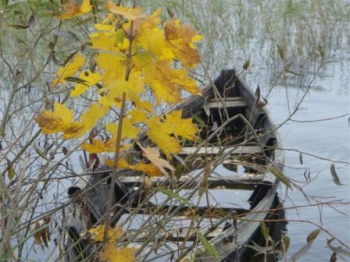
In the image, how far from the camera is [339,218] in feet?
19.8

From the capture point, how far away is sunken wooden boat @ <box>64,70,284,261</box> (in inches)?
84.1

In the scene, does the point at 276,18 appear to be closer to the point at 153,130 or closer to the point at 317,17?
the point at 317,17

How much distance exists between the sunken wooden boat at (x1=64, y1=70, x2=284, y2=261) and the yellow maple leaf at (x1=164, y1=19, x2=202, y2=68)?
1.38ft

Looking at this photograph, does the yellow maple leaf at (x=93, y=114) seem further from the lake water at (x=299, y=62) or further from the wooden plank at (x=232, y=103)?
the wooden plank at (x=232, y=103)

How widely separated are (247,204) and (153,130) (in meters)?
3.99

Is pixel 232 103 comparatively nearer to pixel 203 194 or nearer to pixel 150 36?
pixel 203 194

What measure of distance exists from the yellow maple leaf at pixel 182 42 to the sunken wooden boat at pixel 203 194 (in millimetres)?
420

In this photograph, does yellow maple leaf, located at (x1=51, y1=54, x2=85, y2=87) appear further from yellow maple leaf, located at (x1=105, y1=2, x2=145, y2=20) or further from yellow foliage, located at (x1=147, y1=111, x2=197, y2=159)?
yellow maple leaf, located at (x1=105, y1=2, x2=145, y2=20)

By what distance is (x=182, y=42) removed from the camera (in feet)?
4.62

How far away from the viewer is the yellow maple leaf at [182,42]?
1.40 m

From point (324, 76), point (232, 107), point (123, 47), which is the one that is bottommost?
point (324, 76)

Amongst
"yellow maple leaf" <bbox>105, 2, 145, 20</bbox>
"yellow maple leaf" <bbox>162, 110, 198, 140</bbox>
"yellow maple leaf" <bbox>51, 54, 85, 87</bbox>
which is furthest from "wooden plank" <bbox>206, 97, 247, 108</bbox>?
"yellow maple leaf" <bbox>105, 2, 145, 20</bbox>

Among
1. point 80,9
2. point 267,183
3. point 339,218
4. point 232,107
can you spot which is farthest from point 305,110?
point 80,9

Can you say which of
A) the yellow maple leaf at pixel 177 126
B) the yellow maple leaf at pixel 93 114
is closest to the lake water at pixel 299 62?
the yellow maple leaf at pixel 177 126
